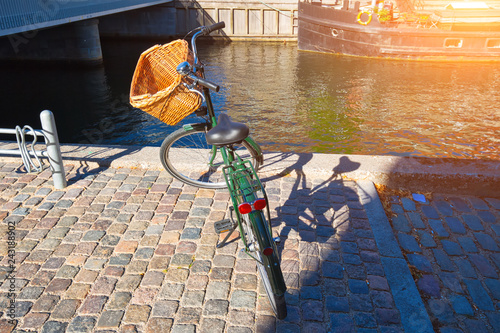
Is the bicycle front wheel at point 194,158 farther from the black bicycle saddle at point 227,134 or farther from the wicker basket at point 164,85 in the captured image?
the black bicycle saddle at point 227,134

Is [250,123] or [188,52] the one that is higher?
[188,52]

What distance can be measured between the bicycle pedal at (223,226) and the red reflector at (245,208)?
115cm

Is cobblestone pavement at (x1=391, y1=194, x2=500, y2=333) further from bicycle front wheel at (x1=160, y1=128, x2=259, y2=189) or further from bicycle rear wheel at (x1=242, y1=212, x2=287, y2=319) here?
bicycle front wheel at (x1=160, y1=128, x2=259, y2=189)

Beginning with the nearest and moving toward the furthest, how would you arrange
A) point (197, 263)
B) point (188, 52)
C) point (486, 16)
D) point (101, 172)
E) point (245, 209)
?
point (245, 209) → point (197, 263) → point (188, 52) → point (101, 172) → point (486, 16)

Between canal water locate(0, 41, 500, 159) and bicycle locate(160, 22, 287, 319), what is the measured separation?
18.4 ft

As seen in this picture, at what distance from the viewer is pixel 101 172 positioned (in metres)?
5.32

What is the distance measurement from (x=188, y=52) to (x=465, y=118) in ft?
37.1

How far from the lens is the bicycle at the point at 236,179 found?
276 centimetres

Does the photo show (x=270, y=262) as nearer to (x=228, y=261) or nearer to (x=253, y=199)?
(x=253, y=199)

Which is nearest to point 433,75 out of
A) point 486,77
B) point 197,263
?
point 486,77

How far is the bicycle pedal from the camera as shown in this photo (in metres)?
3.81

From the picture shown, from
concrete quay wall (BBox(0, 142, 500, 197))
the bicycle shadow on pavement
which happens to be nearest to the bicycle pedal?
the bicycle shadow on pavement

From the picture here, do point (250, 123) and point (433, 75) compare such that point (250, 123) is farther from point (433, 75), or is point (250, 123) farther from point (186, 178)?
point (433, 75)

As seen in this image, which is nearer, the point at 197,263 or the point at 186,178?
the point at 197,263
